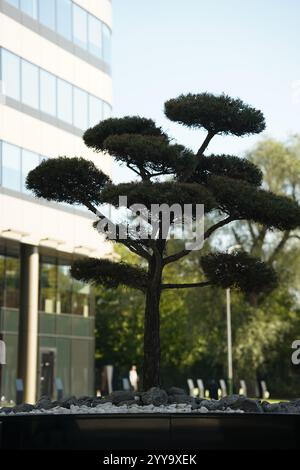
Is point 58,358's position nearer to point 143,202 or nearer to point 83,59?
point 83,59

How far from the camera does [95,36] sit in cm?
4094

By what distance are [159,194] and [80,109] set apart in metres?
24.3

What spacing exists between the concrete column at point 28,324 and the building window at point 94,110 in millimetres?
5961

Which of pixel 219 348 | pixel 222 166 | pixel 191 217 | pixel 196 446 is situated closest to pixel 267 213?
pixel 191 217

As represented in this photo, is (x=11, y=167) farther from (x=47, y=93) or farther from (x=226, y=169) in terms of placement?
(x=226, y=169)

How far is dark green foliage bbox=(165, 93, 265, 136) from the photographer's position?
1775cm

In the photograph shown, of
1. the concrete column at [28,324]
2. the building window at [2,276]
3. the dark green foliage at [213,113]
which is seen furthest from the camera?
the building window at [2,276]

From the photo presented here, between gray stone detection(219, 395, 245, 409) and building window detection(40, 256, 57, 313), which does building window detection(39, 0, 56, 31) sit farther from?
gray stone detection(219, 395, 245, 409)

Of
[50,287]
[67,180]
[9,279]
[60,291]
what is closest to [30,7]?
[9,279]

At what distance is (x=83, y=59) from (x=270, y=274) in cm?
2284

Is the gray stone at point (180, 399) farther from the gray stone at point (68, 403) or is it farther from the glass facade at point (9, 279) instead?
the glass facade at point (9, 279)

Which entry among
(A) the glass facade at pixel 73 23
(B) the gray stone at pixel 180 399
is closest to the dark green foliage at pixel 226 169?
(B) the gray stone at pixel 180 399

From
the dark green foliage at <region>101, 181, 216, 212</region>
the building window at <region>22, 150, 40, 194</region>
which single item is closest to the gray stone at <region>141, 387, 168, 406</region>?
the dark green foliage at <region>101, 181, 216, 212</region>

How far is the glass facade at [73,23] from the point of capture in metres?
36.7
